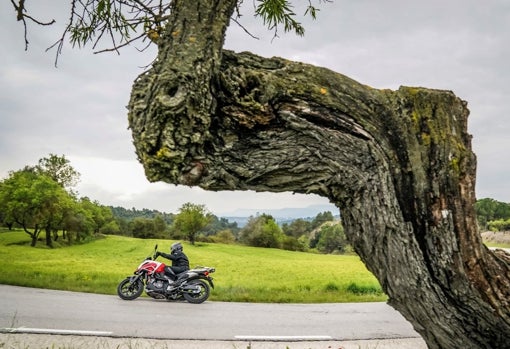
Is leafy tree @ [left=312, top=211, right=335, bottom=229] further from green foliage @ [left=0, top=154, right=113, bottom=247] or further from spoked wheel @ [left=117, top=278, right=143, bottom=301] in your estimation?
spoked wheel @ [left=117, top=278, right=143, bottom=301]

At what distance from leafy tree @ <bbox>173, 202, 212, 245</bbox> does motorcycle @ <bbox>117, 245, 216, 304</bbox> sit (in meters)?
32.2

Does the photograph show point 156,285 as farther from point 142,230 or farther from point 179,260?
point 142,230

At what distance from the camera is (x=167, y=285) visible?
10.0 meters

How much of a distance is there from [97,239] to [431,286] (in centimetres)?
3628

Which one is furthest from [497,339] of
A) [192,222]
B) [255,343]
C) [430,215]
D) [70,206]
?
[192,222]

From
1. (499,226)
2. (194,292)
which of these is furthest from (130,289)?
(499,226)

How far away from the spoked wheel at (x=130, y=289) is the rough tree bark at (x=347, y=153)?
29.6 ft

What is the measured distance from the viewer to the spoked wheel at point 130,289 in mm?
9906

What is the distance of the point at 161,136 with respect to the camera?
179cm

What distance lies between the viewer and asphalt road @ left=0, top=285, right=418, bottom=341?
6969 mm

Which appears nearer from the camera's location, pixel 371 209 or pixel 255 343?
pixel 371 209

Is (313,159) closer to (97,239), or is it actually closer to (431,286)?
(431,286)

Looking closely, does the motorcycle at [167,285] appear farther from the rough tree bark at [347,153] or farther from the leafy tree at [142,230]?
the leafy tree at [142,230]

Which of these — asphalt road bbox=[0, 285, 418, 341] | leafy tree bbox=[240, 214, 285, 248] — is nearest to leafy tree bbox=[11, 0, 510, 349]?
asphalt road bbox=[0, 285, 418, 341]
